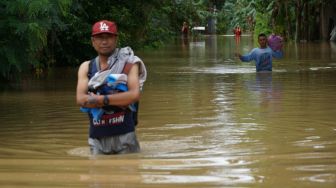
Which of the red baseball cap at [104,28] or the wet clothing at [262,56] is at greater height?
the red baseball cap at [104,28]

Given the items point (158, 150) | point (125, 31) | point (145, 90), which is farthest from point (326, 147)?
point (125, 31)

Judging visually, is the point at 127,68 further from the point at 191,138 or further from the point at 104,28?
the point at 191,138

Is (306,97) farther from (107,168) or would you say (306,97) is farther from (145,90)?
(107,168)

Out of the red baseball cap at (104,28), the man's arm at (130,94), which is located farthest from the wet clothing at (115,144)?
the red baseball cap at (104,28)

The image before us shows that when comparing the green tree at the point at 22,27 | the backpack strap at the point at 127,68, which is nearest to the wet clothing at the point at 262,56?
the green tree at the point at 22,27

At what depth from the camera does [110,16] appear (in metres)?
25.7

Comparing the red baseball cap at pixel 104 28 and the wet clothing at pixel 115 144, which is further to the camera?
the wet clothing at pixel 115 144

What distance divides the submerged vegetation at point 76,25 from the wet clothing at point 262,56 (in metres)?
4.62

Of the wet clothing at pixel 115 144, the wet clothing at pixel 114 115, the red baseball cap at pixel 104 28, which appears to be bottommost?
the wet clothing at pixel 115 144

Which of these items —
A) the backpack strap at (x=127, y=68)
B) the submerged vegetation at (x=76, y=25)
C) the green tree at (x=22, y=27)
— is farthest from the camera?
the submerged vegetation at (x=76, y=25)

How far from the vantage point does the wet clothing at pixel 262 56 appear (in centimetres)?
1961

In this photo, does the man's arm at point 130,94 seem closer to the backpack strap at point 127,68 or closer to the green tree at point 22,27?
the backpack strap at point 127,68

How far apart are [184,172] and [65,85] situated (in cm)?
1207

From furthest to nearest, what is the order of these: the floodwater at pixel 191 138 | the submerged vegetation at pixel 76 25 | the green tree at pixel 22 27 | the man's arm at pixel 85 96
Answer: the submerged vegetation at pixel 76 25, the green tree at pixel 22 27, the man's arm at pixel 85 96, the floodwater at pixel 191 138
